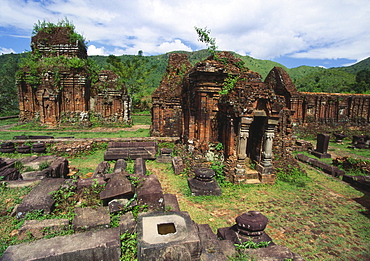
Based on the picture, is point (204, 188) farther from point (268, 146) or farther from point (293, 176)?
point (293, 176)

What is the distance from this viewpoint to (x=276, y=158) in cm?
856

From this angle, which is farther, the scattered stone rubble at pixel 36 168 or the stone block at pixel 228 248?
the scattered stone rubble at pixel 36 168

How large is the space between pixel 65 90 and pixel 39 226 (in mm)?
18511

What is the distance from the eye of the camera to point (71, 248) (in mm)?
3213

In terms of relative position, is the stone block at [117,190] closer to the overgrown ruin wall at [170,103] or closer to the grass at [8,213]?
the grass at [8,213]

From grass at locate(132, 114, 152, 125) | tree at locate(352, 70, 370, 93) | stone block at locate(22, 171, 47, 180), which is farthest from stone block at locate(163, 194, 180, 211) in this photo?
tree at locate(352, 70, 370, 93)

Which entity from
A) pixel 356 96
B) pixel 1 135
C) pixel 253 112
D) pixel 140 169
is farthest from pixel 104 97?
pixel 356 96

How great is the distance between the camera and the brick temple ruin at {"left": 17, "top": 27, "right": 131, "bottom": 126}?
18.6 metres

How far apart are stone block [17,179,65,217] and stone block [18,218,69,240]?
43 centimetres

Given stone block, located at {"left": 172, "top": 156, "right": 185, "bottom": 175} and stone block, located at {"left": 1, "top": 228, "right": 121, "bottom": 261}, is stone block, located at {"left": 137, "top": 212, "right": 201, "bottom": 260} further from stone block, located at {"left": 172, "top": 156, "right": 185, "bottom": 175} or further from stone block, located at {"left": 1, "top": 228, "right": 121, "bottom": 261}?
stone block, located at {"left": 172, "top": 156, "right": 185, "bottom": 175}

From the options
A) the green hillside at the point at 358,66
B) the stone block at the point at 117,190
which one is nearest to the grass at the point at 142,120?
the stone block at the point at 117,190

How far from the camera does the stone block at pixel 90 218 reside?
386 cm

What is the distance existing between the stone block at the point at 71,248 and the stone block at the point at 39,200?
1.13 m

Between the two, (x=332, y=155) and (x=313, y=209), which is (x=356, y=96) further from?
(x=313, y=209)
